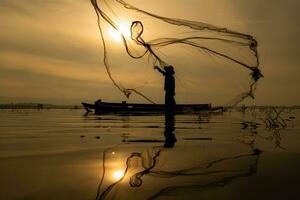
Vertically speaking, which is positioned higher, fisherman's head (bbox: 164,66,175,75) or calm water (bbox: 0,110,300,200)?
fisherman's head (bbox: 164,66,175,75)

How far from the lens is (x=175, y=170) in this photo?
6.81 metres

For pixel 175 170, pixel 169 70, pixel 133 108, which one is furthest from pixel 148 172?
pixel 133 108

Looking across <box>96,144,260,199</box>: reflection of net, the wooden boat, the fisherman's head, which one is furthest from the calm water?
the wooden boat

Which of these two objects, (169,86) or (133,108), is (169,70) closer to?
(169,86)

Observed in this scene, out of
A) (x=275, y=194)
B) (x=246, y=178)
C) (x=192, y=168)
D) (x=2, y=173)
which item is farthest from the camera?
(x=192, y=168)

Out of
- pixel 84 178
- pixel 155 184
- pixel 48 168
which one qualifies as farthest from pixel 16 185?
pixel 155 184

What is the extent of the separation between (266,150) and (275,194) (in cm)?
490

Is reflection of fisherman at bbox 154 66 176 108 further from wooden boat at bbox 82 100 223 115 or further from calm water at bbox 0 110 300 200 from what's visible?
calm water at bbox 0 110 300 200

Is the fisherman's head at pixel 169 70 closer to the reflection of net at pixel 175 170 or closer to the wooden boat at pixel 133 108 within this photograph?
the wooden boat at pixel 133 108

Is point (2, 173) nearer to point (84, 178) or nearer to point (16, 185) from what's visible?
point (16, 185)

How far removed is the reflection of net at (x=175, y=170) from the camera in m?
5.24

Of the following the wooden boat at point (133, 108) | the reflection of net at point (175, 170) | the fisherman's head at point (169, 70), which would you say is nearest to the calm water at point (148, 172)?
the reflection of net at point (175, 170)

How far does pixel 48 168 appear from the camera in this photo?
703 cm

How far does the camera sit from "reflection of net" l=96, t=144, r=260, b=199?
5.24 metres
